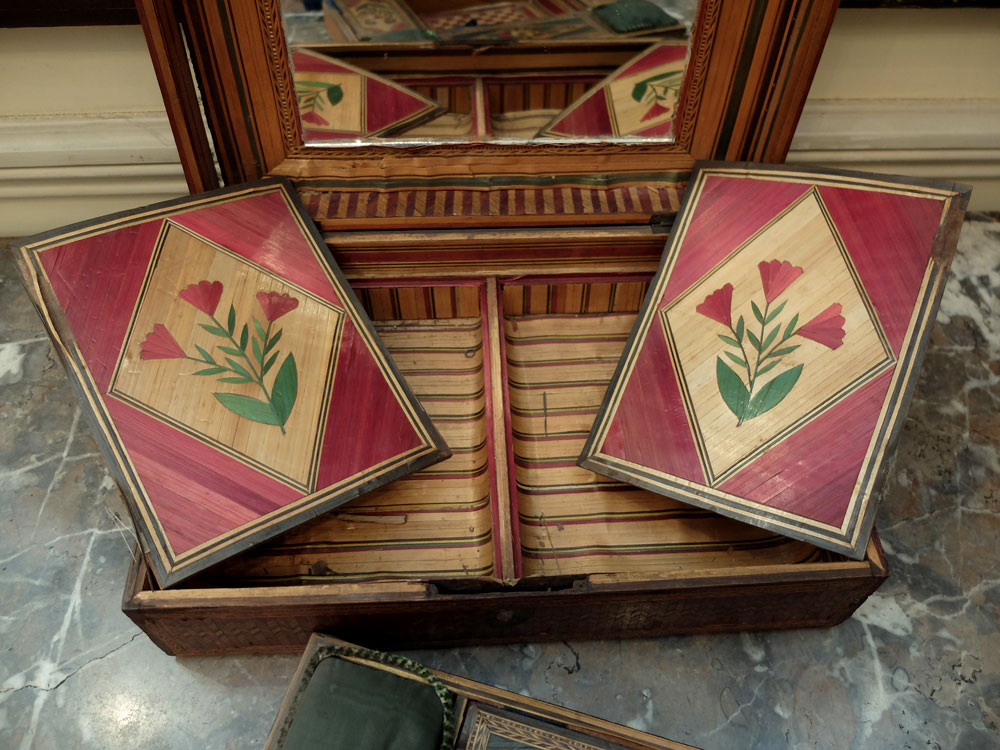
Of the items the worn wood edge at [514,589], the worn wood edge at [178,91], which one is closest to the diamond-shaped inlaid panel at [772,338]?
the worn wood edge at [514,589]

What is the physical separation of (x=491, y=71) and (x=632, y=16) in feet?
1.22

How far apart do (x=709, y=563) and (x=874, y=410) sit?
463 millimetres

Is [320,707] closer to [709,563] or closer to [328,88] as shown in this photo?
[709,563]

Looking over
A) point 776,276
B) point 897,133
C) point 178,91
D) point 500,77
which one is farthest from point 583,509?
point 897,133

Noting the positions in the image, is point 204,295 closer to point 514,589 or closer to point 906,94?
point 514,589

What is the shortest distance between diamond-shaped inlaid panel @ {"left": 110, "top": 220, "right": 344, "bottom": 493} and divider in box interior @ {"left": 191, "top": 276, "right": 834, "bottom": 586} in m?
0.24

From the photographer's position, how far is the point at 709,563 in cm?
157

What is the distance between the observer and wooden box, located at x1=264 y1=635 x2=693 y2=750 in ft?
4.12

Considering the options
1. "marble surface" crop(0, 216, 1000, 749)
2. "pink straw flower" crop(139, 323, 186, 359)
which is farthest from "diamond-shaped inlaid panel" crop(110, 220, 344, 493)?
"marble surface" crop(0, 216, 1000, 749)

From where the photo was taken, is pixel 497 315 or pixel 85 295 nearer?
pixel 85 295

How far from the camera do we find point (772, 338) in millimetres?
1586

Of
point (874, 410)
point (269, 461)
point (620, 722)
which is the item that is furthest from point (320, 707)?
point (874, 410)

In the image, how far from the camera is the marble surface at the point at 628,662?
4.84 ft

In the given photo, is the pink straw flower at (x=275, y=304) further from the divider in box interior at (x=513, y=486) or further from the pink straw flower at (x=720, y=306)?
the pink straw flower at (x=720, y=306)
